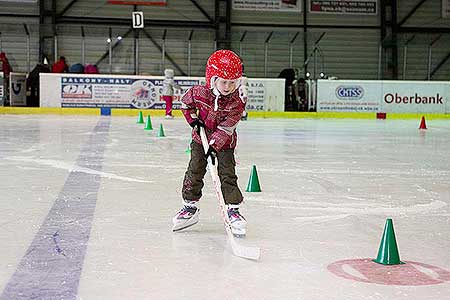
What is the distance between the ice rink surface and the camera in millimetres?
2641

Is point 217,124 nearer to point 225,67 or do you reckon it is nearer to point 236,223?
point 225,67

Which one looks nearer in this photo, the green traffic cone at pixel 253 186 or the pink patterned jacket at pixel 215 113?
the pink patterned jacket at pixel 215 113

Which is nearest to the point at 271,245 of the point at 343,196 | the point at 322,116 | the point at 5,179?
the point at 343,196

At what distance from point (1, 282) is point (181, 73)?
20908mm

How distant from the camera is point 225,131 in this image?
352 centimetres

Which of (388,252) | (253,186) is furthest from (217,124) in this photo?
(253,186)

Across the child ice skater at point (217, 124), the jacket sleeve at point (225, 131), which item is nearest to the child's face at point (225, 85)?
the child ice skater at point (217, 124)

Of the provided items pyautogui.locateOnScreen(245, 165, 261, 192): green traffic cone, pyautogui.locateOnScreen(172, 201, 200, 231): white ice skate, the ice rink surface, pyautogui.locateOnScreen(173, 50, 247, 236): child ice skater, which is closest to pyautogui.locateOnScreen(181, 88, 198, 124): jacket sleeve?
pyautogui.locateOnScreen(173, 50, 247, 236): child ice skater

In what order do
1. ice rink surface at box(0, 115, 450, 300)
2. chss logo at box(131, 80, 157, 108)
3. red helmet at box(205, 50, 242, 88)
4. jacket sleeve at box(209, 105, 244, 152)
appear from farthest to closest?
chss logo at box(131, 80, 157, 108), jacket sleeve at box(209, 105, 244, 152), red helmet at box(205, 50, 242, 88), ice rink surface at box(0, 115, 450, 300)

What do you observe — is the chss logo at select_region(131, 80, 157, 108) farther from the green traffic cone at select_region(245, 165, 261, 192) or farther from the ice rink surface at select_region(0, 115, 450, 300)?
the green traffic cone at select_region(245, 165, 261, 192)

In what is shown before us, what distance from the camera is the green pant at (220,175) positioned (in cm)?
363

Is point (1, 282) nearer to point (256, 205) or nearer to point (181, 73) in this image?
point (256, 205)

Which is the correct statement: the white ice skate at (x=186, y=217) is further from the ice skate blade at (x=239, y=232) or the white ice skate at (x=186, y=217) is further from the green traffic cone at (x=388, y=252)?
the green traffic cone at (x=388, y=252)

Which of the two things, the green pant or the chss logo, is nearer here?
the green pant
